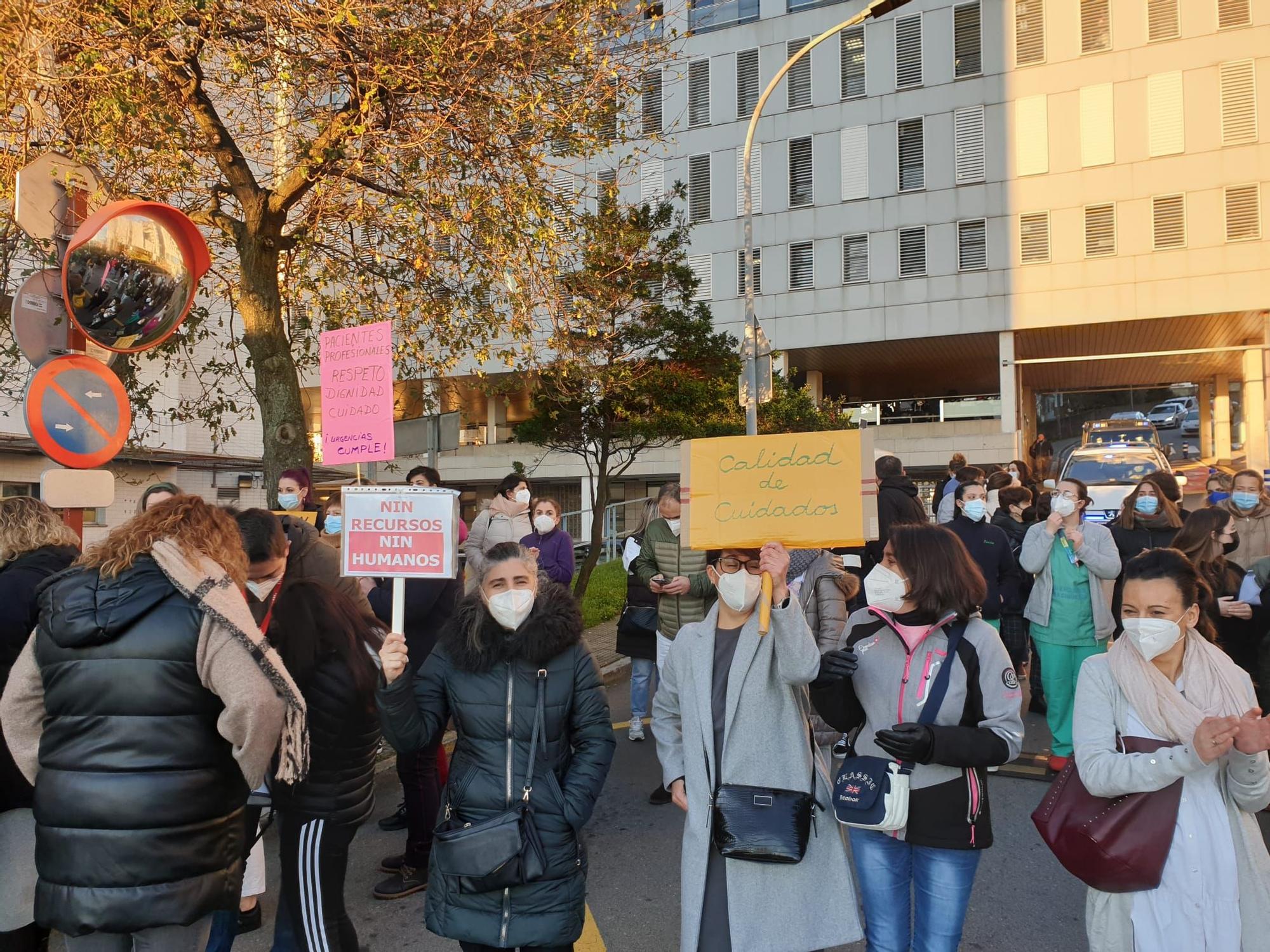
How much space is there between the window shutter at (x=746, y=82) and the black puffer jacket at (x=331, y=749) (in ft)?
97.4

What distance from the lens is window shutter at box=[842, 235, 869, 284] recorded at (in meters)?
28.8

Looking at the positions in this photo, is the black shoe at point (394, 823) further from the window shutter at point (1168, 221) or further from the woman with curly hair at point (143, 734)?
the window shutter at point (1168, 221)

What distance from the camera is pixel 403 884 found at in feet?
15.2

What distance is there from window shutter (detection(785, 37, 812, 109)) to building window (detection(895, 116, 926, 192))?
3126mm

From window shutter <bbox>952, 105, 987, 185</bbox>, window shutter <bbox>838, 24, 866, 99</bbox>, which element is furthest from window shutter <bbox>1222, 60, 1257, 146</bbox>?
window shutter <bbox>838, 24, 866, 99</bbox>

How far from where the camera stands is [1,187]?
6.96 metres

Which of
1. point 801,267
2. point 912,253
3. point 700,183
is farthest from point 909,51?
point 700,183

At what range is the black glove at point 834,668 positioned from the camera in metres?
3.00

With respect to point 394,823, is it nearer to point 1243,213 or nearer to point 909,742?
point 909,742

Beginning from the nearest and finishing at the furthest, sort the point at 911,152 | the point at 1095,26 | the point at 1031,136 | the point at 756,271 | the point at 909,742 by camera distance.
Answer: the point at 909,742, the point at 1095,26, the point at 1031,136, the point at 911,152, the point at 756,271

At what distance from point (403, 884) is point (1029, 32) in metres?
29.7

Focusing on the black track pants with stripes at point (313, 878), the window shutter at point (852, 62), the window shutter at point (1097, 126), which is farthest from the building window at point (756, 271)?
the black track pants with stripes at point (313, 878)

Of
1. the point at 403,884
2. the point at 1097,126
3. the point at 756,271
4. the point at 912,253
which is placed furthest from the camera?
the point at 756,271

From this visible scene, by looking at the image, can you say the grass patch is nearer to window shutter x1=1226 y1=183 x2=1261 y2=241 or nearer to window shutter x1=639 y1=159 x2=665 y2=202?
window shutter x1=639 y1=159 x2=665 y2=202
